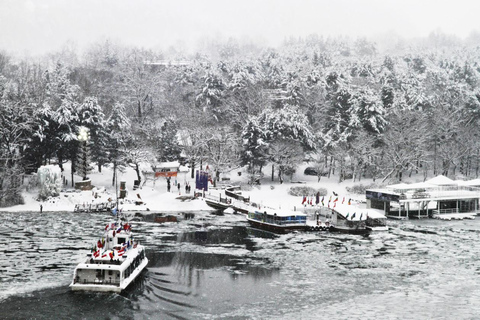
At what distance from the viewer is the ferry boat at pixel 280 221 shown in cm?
6131

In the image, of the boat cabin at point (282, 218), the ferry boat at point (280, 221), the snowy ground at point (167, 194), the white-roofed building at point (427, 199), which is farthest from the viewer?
the snowy ground at point (167, 194)

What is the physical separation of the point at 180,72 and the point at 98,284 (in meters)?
94.3

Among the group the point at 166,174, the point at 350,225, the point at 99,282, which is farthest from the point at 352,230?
the point at 166,174

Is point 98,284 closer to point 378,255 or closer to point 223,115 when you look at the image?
point 378,255

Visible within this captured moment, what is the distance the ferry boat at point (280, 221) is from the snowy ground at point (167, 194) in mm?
11412

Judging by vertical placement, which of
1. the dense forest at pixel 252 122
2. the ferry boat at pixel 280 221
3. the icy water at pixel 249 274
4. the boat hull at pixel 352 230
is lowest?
the icy water at pixel 249 274

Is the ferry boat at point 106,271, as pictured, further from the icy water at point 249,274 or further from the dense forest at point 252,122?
the dense forest at point 252,122

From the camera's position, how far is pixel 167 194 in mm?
79188

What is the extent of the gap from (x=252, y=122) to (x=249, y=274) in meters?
49.7

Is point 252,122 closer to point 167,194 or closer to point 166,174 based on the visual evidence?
point 166,174

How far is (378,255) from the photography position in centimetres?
5044

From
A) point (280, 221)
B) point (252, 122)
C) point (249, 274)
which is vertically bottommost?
point (249, 274)

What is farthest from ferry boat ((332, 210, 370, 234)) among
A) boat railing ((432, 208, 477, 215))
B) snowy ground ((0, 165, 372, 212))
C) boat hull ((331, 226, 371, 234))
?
boat railing ((432, 208, 477, 215))

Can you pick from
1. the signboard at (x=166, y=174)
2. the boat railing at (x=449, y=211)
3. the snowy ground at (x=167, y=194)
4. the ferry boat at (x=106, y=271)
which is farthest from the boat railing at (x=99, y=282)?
the boat railing at (x=449, y=211)
